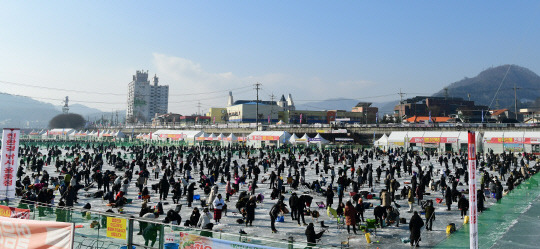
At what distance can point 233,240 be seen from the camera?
582 cm

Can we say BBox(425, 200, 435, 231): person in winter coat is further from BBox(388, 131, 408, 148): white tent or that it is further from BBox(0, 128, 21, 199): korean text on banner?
BBox(388, 131, 408, 148): white tent

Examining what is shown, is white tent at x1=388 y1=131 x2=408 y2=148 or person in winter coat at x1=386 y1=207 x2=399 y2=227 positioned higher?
white tent at x1=388 y1=131 x2=408 y2=148

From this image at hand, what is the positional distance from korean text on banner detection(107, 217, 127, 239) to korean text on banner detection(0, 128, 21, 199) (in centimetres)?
642

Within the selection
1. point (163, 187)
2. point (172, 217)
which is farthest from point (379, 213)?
point (163, 187)

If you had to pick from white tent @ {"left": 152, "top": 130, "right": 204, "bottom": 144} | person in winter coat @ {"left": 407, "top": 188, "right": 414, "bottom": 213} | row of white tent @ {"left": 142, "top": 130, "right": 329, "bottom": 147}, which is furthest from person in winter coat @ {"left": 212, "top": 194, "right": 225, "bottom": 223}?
white tent @ {"left": 152, "top": 130, "right": 204, "bottom": 144}

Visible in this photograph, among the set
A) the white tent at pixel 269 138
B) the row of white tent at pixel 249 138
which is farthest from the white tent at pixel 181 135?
the white tent at pixel 269 138

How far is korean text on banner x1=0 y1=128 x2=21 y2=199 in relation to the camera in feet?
35.5

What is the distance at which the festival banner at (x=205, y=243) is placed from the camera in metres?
5.70

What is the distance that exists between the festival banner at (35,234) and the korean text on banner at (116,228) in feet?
4.21

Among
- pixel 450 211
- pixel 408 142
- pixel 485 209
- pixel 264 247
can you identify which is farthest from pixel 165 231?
pixel 408 142

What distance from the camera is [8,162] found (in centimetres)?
1103

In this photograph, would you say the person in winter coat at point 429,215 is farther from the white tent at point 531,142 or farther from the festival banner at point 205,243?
the white tent at point 531,142

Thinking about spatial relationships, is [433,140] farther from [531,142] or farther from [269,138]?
[269,138]

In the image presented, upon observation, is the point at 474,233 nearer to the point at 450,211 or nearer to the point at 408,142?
the point at 450,211
